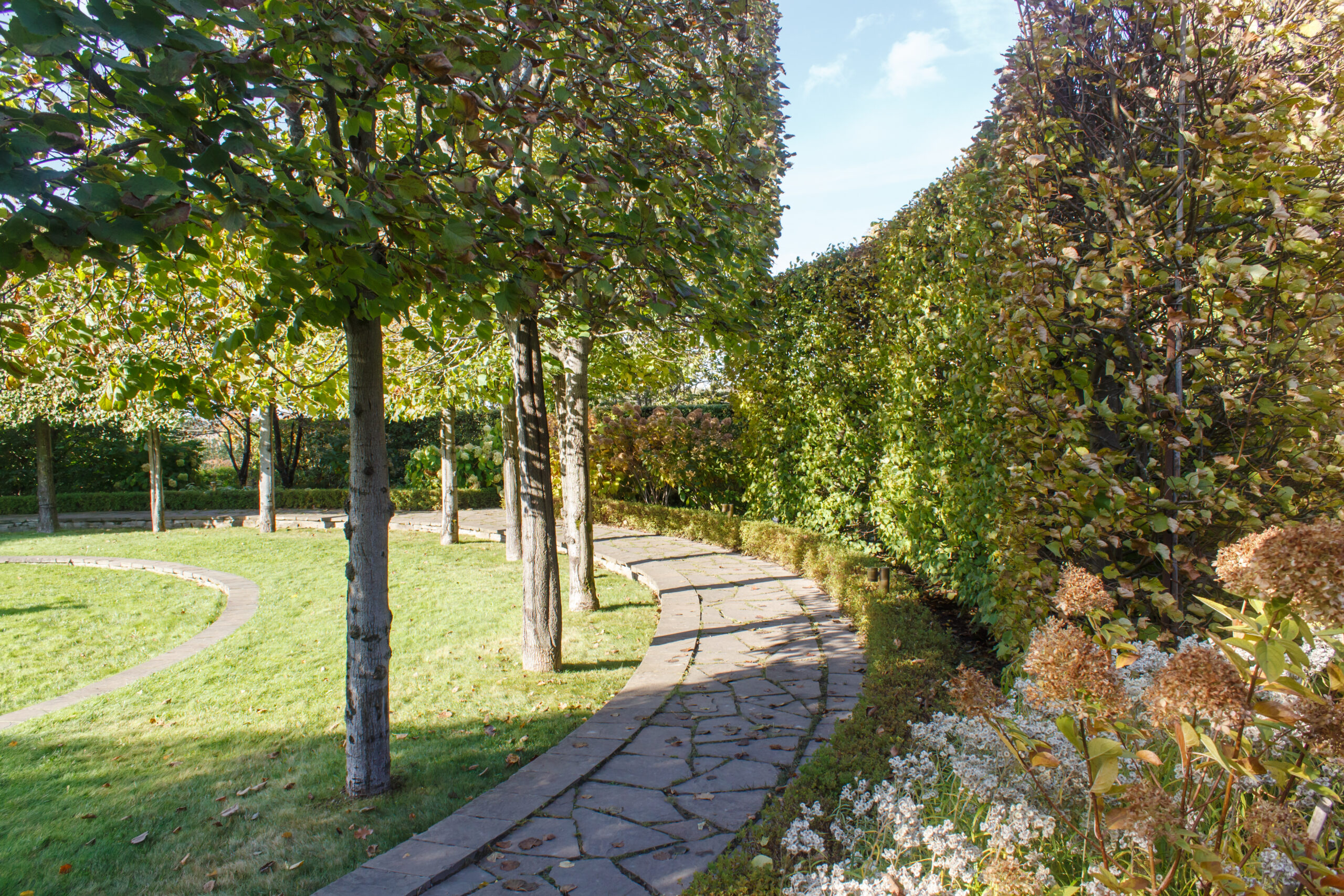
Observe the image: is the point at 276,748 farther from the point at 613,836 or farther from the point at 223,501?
the point at 223,501

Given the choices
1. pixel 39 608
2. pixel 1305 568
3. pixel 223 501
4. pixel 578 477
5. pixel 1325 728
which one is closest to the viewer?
pixel 1305 568

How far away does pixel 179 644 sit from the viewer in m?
7.64

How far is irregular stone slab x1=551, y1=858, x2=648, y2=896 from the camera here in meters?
2.96

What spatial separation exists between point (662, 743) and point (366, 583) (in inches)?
80.4

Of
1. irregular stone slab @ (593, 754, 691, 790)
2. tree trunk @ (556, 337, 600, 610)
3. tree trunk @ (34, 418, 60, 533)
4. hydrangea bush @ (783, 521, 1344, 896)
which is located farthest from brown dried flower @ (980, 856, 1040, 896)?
tree trunk @ (34, 418, 60, 533)

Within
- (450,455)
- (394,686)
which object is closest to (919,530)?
(394,686)

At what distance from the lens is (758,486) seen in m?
11.9

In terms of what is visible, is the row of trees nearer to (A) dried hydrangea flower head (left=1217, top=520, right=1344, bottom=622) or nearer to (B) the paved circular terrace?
(B) the paved circular terrace

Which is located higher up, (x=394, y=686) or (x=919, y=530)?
(x=919, y=530)

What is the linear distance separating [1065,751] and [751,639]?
4.18m

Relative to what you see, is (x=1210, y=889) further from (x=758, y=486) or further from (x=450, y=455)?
(x=450, y=455)

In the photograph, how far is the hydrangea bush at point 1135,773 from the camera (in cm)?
143

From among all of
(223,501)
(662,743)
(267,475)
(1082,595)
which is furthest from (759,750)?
(223,501)

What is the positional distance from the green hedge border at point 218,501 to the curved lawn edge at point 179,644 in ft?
21.6
